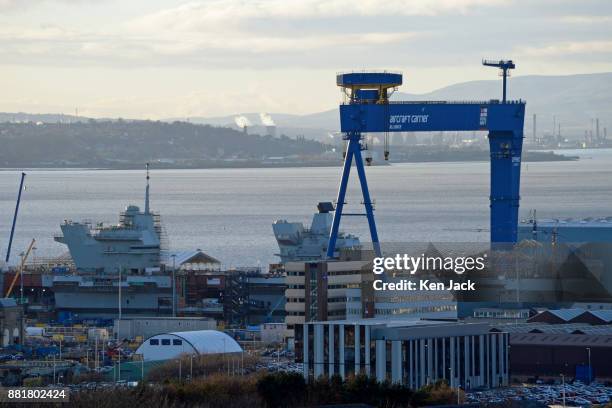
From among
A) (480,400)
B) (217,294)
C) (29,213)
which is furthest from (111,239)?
(29,213)

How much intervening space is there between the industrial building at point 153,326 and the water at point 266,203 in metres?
26.8

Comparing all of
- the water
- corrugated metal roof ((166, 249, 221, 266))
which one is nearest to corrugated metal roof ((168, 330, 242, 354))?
corrugated metal roof ((166, 249, 221, 266))

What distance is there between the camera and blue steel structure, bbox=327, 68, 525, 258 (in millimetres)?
43688

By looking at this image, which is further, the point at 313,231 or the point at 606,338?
the point at 313,231

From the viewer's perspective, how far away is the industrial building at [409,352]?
35062 millimetres

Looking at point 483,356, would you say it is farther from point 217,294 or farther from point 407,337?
point 217,294

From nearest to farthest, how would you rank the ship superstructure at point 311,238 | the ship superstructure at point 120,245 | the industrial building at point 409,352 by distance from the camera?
the industrial building at point 409,352, the ship superstructure at point 311,238, the ship superstructure at point 120,245

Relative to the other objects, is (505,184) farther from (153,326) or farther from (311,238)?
(311,238)


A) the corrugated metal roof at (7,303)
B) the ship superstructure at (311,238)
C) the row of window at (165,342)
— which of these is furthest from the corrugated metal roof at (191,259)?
the row of window at (165,342)

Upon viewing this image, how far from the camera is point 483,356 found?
36.4m

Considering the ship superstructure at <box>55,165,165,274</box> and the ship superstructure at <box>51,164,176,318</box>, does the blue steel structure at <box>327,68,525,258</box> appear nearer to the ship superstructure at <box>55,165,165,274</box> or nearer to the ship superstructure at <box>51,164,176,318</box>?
the ship superstructure at <box>51,164,176,318</box>

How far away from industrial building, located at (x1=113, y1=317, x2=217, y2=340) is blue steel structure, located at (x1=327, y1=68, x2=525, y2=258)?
4478 millimetres

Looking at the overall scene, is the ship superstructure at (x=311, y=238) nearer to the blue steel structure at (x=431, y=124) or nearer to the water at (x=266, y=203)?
the blue steel structure at (x=431, y=124)

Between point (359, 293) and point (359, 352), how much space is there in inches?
203
